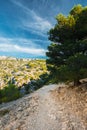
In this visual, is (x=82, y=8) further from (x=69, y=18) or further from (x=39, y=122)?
(x=39, y=122)

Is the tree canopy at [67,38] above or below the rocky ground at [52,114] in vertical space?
above

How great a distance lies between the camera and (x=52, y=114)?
2477 centimetres

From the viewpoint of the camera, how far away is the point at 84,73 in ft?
94.7

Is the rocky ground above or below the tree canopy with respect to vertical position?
below

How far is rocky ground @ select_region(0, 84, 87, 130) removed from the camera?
71.7ft

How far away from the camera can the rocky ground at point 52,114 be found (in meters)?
21.9

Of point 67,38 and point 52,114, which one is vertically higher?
point 67,38

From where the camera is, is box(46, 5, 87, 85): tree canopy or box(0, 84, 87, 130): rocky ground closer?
box(0, 84, 87, 130): rocky ground

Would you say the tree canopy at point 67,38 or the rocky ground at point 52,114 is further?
the tree canopy at point 67,38

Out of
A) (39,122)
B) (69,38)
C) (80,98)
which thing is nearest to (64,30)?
(69,38)

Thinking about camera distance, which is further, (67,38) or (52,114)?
(67,38)

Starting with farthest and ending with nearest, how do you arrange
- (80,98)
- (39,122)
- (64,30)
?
(64,30), (80,98), (39,122)

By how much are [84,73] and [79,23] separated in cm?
870

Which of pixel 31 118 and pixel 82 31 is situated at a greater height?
pixel 82 31
